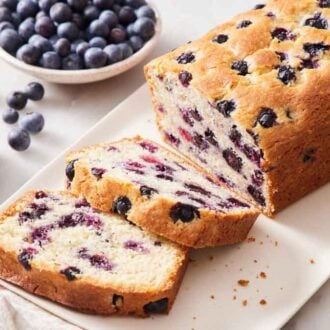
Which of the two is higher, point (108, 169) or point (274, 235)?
point (108, 169)

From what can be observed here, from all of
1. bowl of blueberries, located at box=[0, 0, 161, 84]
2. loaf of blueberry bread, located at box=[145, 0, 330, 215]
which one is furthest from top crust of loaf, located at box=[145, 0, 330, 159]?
bowl of blueberries, located at box=[0, 0, 161, 84]

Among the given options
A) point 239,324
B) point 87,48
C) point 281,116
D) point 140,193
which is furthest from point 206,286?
point 87,48

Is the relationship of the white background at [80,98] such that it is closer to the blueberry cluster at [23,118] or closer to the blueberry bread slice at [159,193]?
the blueberry cluster at [23,118]

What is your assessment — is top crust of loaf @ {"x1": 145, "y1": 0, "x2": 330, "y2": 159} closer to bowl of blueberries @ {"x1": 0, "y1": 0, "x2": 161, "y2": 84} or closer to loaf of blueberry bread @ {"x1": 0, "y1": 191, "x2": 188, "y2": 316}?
bowl of blueberries @ {"x1": 0, "y1": 0, "x2": 161, "y2": 84}

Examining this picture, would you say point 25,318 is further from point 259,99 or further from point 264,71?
point 264,71

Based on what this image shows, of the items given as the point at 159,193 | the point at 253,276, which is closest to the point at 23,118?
the point at 159,193

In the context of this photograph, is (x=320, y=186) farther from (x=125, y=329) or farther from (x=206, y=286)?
(x=125, y=329)

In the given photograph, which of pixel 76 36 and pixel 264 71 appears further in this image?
pixel 76 36
